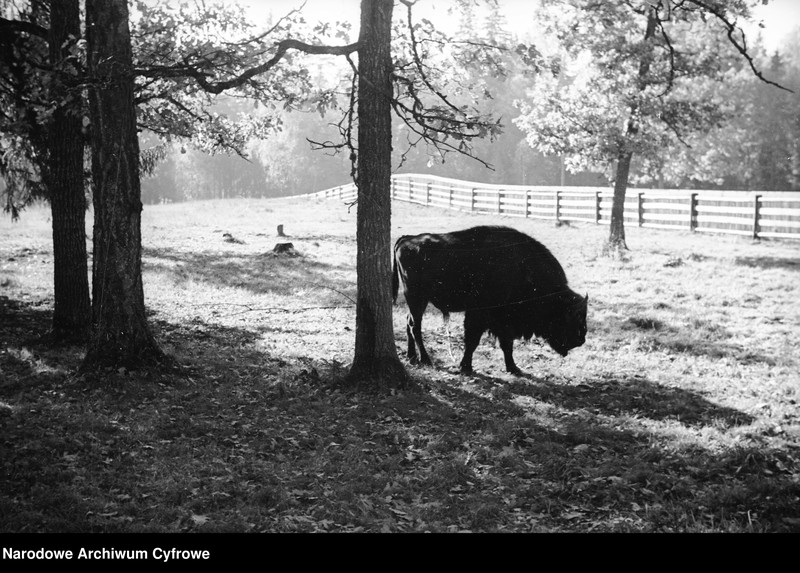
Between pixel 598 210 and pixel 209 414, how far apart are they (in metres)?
22.2

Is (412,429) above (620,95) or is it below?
below

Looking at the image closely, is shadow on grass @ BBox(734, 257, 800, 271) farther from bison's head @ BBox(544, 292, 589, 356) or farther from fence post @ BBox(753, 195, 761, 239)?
bison's head @ BBox(544, 292, 589, 356)

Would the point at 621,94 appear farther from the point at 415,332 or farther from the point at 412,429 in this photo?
the point at 412,429

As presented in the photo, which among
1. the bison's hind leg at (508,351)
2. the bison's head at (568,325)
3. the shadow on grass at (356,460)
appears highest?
the bison's head at (568,325)

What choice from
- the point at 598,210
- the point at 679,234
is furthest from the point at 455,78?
the point at 598,210

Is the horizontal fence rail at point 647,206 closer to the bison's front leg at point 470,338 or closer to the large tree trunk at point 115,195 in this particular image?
the bison's front leg at point 470,338

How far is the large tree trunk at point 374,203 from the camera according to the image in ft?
24.7

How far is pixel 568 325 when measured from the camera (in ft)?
29.4

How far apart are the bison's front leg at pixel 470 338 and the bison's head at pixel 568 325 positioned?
3.41ft

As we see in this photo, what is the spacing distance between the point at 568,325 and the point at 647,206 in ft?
57.0

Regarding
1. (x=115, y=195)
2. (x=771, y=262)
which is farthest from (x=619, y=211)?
(x=115, y=195)

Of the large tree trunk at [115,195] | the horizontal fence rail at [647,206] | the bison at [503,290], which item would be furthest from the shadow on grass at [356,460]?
the horizontal fence rail at [647,206]

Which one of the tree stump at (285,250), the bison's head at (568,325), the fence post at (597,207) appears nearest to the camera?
the bison's head at (568,325)
